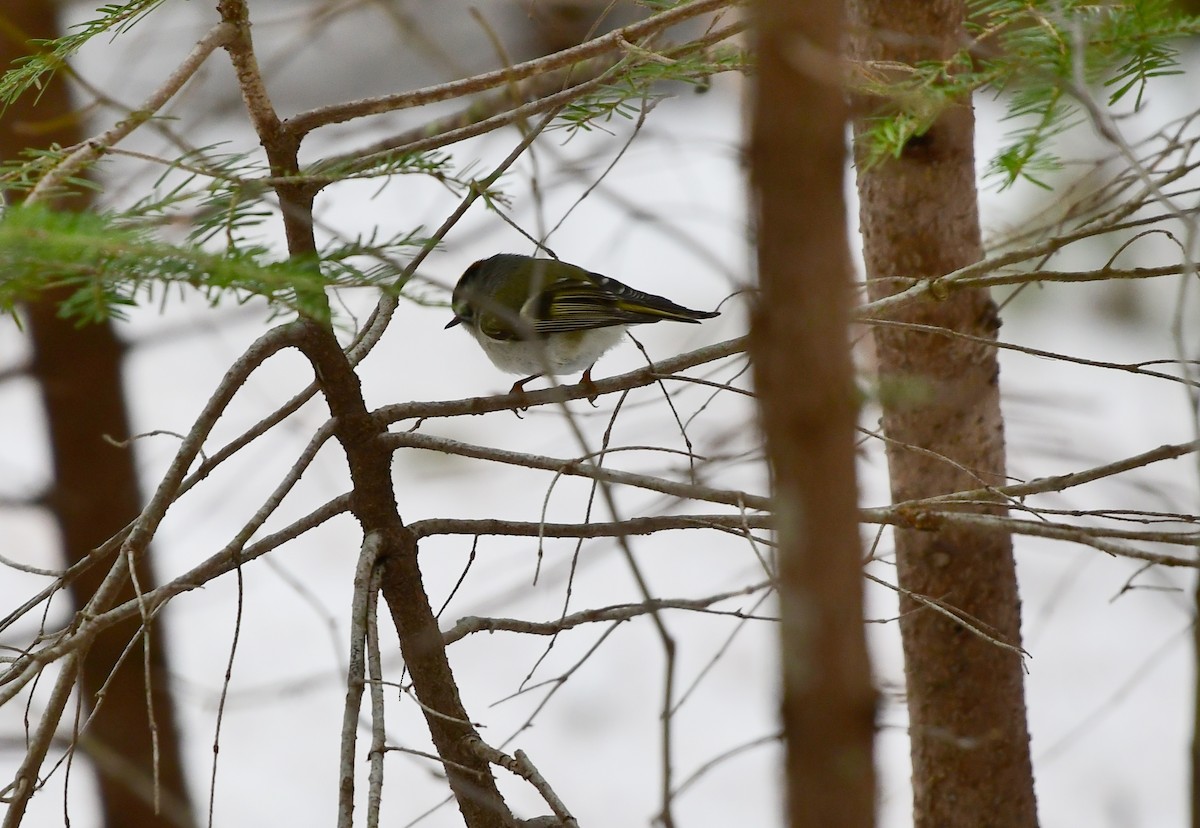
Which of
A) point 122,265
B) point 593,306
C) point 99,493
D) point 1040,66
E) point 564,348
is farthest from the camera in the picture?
point 99,493

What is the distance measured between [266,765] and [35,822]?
2.51ft

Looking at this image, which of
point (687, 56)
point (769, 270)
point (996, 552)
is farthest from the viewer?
point (996, 552)

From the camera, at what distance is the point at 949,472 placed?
1.83 meters

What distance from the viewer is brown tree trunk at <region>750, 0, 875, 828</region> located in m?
0.69

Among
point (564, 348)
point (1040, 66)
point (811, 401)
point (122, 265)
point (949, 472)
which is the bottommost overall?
point (811, 401)

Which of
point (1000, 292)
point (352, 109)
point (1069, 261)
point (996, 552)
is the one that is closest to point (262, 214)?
point (352, 109)

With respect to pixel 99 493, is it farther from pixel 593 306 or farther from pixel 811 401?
pixel 811 401

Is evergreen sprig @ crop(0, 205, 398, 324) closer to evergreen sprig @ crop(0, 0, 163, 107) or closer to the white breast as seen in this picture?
evergreen sprig @ crop(0, 0, 163, 107)

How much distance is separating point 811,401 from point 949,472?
47.1 inches

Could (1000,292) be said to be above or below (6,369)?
above

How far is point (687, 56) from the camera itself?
4.80 feet

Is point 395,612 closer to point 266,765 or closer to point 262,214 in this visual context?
point 262,214

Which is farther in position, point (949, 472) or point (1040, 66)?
point (949, 472)

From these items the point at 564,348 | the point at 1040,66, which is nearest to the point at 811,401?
the point at 1040,66
